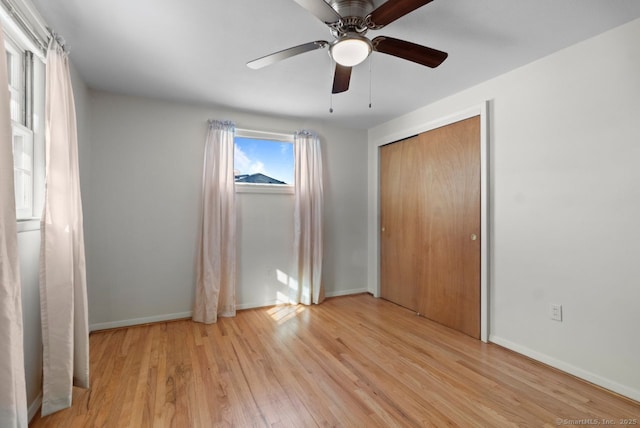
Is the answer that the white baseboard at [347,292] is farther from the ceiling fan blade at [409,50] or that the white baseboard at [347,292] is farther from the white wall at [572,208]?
the ceiling fan blade at [409,50]

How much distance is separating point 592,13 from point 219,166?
319cm

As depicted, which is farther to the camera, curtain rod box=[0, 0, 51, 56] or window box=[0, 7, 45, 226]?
window box=[0, 7, 45, 226]

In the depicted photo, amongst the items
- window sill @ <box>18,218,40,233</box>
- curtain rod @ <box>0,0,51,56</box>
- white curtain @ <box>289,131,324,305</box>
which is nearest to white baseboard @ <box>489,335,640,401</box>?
white curtain @ <box>289,131,324,305</box>

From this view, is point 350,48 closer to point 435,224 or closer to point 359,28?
point 359,28

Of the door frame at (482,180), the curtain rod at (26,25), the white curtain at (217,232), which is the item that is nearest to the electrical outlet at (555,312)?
the door frame at (482,180)

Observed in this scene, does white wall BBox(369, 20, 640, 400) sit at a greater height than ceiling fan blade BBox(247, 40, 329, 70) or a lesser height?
lesser

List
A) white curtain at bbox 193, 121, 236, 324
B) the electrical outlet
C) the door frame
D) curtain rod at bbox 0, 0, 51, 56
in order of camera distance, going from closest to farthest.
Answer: curtain rod at bbox 0, 0, 51, 56, the electrical outlet, the door frame, white curtain at bbox 193, 121, 236, 324

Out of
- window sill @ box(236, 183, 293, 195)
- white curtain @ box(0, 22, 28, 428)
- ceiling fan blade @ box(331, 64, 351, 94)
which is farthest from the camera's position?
window sill @ box(236, 183, 293, 195)

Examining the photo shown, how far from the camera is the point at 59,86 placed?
5.80ft

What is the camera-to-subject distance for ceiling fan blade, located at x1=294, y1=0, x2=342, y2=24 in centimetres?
136

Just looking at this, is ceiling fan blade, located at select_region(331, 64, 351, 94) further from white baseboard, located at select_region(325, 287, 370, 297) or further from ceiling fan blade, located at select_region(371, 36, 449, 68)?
white baseboard, located at select_region(325, 287, 370, 297)

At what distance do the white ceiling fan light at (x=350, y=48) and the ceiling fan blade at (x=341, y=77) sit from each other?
0.21 metres

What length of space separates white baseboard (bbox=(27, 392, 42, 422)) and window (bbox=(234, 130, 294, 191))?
2342 mm

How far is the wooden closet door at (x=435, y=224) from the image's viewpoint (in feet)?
9.20
